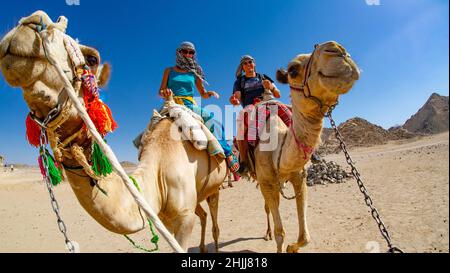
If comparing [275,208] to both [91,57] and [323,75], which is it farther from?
[91,57]

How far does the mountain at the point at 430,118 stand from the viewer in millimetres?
32547

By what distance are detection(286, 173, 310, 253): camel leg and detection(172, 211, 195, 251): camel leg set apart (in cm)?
145

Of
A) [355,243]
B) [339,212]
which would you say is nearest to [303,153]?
[355,243]

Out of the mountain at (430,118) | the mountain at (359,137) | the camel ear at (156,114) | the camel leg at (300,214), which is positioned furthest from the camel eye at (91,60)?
the mountain at (430,118)

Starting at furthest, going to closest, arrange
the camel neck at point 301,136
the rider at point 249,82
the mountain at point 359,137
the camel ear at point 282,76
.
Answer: the mountain at point 359,137 → the rider at point 249,82 → the camel ear at point 282,76 → the camel neck at point 301,136

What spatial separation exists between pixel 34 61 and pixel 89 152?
2.10 ft

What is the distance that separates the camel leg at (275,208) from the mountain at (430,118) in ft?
111

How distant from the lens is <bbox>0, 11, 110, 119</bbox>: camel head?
1421mm

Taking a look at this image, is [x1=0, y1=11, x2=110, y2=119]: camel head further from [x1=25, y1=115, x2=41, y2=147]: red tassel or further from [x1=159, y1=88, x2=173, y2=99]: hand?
[x1=159, y1=88, x2=173, y2=99]: hand

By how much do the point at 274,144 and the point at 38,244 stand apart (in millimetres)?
6545

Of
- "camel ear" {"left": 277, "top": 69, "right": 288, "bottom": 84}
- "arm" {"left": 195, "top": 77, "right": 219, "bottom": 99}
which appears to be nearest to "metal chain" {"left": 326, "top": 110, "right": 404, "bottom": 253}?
"camel ear" {"left": 277, "top": 69, "right": 288, "bottom": 84}

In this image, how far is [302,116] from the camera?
10.2ft

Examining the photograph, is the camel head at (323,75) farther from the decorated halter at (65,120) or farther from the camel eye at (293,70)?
the decorated halter at (65,120)
